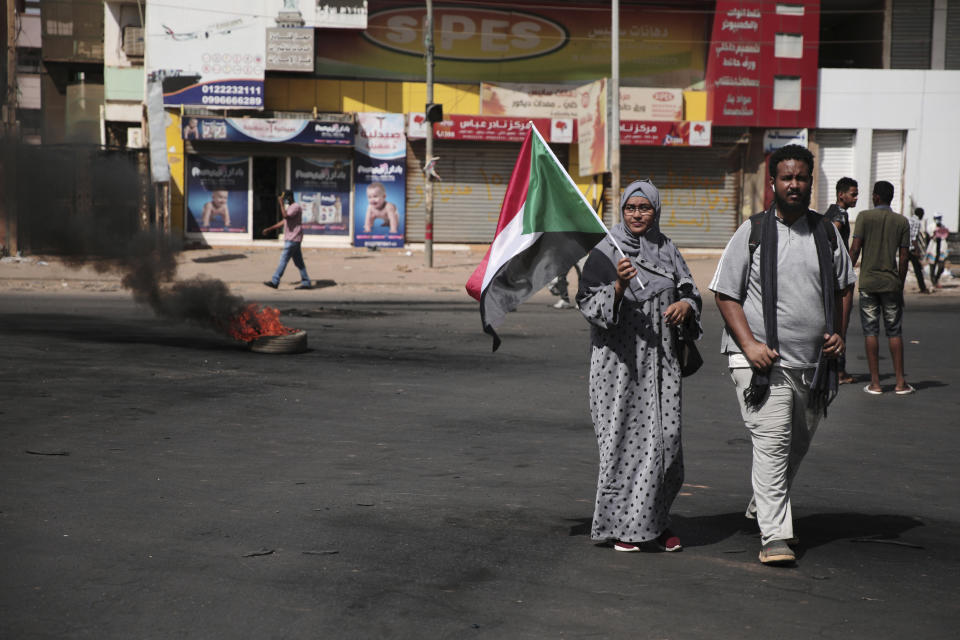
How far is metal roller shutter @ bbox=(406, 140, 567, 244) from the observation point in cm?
2997

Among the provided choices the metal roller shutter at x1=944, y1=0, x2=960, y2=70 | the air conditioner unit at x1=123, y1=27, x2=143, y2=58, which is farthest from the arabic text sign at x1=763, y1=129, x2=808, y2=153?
the air conditioner unit at x1=123, y1=27, x2=143, y2=58

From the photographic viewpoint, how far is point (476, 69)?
30.2 meters

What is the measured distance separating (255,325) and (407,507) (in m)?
6.88

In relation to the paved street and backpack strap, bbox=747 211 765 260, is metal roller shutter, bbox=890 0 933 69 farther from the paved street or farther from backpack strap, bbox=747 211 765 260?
backpack strap, bbox=747 211 765 260

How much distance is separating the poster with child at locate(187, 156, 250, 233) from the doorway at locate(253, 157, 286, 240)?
0.30m

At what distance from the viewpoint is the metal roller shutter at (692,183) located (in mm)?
30625

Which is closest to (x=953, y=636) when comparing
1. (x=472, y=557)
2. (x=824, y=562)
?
(x=824, y=562)

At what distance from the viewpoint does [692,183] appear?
30.9 m

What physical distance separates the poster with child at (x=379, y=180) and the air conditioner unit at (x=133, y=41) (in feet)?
25.5

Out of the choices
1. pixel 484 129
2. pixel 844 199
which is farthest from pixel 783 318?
pixel 484 129

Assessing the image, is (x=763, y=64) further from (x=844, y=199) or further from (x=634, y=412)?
(x=634, y=412)

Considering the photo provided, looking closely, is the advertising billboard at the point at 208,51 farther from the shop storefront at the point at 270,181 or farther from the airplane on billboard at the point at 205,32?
the shop storefront at the point at 270,181

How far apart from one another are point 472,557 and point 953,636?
190cm

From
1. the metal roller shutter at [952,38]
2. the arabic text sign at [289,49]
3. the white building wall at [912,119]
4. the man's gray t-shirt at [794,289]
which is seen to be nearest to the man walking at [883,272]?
the man's gray t-shirt at [794,289]
